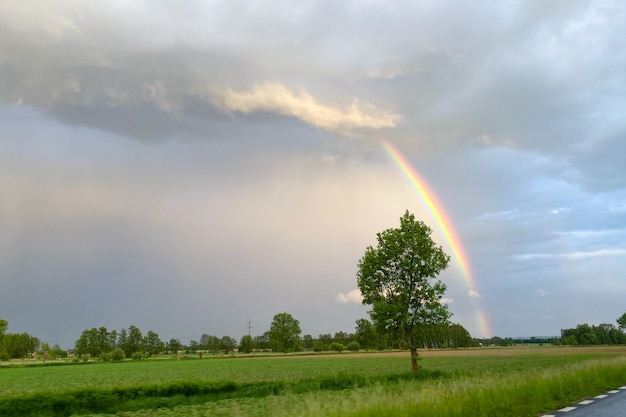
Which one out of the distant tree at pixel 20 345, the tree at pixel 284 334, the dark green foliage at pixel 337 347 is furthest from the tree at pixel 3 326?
the dark green foliage at pixel 337 347

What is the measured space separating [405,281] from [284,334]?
449 feet

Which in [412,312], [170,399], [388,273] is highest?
[388,273]

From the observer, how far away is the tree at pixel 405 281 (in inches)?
1500

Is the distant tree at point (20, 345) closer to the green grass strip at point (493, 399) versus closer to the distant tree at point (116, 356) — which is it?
the distant tree at point (116, 356)

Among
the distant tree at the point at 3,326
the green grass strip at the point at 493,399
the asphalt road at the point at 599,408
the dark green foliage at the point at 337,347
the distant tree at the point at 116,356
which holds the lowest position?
the asphalt road at the point at 599,408

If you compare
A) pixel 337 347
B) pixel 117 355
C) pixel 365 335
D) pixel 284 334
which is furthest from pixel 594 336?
Answer: pixel 117 355

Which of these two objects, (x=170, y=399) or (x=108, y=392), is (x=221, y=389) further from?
(x=108, y=392)

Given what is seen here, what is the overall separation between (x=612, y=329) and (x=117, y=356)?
169 meters

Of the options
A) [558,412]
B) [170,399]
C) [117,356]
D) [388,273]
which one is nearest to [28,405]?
[170,399]

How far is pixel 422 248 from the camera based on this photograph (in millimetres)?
38719

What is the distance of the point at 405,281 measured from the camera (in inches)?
1523

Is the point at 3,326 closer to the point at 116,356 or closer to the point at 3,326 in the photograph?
the point at 3,326

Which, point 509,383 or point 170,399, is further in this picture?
point 170,399

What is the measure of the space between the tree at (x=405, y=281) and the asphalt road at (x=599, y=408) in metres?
21.5
